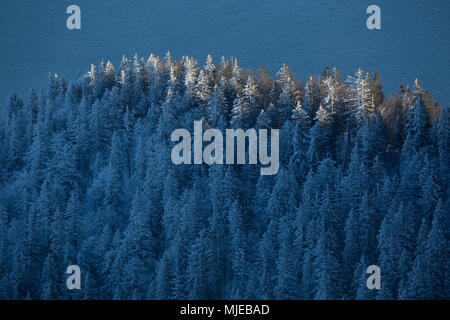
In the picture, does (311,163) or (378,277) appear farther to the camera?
(311,163)

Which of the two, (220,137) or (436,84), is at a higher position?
(436,84)

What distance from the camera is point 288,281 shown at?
72812 millimetres

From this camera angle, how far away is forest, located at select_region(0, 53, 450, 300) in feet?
244

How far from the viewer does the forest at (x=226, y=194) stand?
74.3 metres

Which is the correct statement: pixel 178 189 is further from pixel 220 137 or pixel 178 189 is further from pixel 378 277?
pixel 378 277

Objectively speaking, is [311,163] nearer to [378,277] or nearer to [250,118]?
[250,118]

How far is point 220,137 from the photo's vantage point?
285 ft

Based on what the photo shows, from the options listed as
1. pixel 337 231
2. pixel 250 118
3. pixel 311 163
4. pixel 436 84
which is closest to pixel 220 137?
pixel 250 118

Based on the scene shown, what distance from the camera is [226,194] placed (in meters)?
81.2

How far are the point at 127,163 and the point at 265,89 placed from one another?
64.5 feet

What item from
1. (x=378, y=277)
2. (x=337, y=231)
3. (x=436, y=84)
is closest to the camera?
(x=378, y=277)

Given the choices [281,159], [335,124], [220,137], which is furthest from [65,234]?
[335,124]
